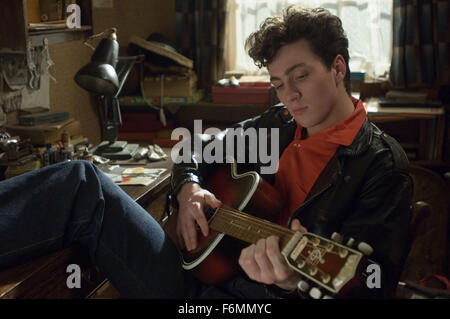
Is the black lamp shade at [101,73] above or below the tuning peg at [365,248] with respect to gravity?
above

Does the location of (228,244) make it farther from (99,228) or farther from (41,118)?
(41,118)

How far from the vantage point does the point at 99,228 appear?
1.18m

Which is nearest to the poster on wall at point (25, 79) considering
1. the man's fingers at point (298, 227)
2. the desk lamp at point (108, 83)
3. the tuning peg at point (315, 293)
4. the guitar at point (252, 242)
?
the desk lamp at point (108, 83)

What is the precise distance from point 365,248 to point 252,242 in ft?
0.97

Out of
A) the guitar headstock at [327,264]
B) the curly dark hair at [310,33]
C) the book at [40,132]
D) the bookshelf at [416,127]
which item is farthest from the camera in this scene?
the bookshelf at [416,127]

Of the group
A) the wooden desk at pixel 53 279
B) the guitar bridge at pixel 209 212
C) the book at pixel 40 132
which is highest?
the book at pixel 40 132

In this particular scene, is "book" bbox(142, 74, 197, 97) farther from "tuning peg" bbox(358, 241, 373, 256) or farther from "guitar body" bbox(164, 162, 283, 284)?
"tuning peg" bbox(358, 241, 373, 256)

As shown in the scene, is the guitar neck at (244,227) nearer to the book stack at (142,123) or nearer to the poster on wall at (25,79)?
the poster on wall at (25,79)

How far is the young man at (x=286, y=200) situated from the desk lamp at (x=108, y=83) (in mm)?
605

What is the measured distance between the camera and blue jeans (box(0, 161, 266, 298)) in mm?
1134

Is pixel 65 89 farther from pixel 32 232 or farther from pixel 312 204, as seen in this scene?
pixel 312 204

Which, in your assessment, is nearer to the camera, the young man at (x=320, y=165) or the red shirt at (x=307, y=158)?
the young man at (x=320, y=165)

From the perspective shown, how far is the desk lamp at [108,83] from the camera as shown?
5.68ft
